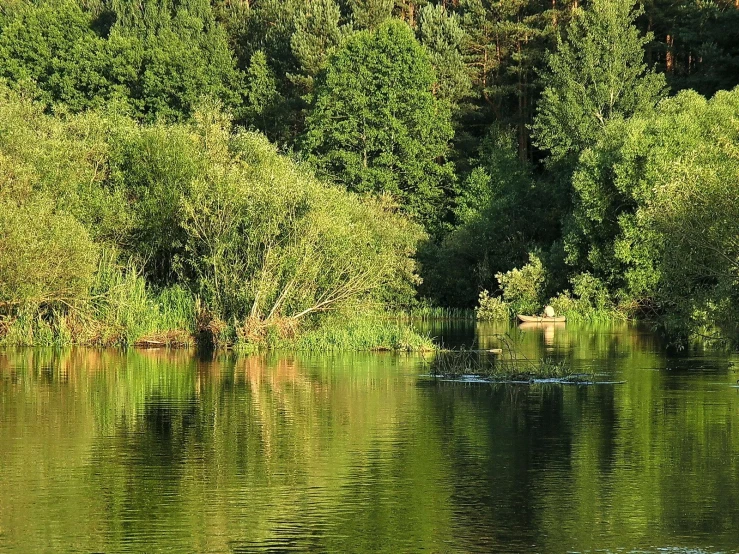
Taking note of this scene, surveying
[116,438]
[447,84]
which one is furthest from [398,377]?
[447,84]

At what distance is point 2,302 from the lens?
5303 cm

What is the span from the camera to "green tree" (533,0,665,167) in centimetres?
8869

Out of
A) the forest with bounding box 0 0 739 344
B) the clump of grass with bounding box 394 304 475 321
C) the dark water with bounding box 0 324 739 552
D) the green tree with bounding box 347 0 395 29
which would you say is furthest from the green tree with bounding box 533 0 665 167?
the dark water with bounding box 0 324 739 552

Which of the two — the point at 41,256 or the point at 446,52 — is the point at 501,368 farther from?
the point at 446,52

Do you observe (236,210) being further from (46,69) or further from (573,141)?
(46,69)

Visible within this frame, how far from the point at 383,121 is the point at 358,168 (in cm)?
399

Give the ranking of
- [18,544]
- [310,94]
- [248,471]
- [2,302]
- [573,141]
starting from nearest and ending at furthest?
[18,544]
[248,471]
[2,302]
[573,141]
[310,94]

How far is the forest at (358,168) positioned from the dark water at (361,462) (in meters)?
8.44

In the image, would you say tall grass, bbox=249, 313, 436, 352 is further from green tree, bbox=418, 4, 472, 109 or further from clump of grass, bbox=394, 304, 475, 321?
green tree, bbox=418, 4, 472, 109

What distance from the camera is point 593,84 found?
8956 centimetres

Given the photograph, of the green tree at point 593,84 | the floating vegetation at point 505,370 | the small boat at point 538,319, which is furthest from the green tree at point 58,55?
the floating vegetation at point 505,370

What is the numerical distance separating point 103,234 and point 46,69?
44258 mm

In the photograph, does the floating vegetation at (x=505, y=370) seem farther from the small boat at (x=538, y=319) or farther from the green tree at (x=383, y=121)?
the green tree at (x=383, y=121)

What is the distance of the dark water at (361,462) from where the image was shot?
20250 millimetres
